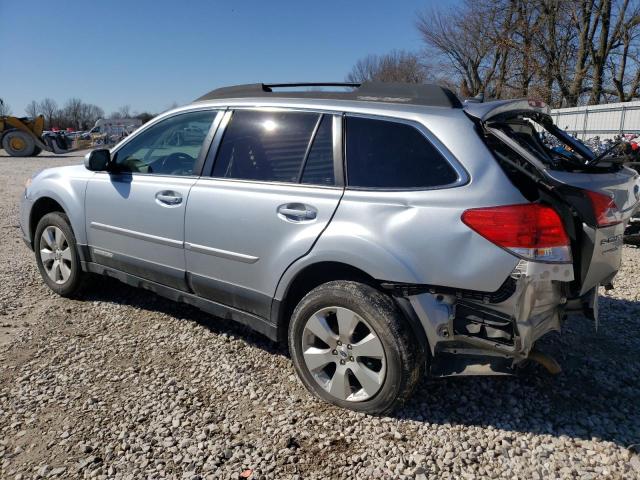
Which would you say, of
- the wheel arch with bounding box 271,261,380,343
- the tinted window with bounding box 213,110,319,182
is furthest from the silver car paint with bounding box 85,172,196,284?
the wheel arch with bounding box 271,261,380,343

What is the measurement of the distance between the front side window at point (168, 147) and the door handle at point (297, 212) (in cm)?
95

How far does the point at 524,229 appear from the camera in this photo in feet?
7.85

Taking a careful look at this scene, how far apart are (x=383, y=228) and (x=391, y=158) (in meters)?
0.41

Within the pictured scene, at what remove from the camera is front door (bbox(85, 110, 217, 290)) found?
12.0ft

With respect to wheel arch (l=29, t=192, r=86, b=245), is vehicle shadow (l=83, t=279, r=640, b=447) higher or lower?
lower

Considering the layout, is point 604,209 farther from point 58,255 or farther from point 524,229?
point 58,255

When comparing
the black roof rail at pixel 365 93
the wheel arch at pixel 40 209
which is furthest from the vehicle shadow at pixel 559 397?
the wheel arch at pixel 40 209

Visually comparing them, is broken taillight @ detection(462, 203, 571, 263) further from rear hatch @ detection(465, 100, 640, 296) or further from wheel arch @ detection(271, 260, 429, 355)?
wheel arch @ detection(271, 260, 429, 355)

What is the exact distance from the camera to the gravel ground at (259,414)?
2557 millimetres

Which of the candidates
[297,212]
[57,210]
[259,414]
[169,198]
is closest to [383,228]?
[297,212]

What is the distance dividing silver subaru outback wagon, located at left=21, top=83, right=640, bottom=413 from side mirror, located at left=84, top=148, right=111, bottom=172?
52 cm

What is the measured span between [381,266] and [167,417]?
1482 mm

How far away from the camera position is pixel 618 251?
9.67 feet

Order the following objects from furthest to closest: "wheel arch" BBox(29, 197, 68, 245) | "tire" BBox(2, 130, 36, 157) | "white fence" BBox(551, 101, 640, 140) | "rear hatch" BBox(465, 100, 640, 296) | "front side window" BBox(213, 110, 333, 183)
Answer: "tire" BBox(2, 130, 36, 157) → "white fence" BBox(551, 101, 640, 140) → "wheel arch" BBox(29, 197, 68, 245) → "front side window" BBox(213, 110, 333, 183) → "rear hatch" BBox(465, 100, 640, 296)
